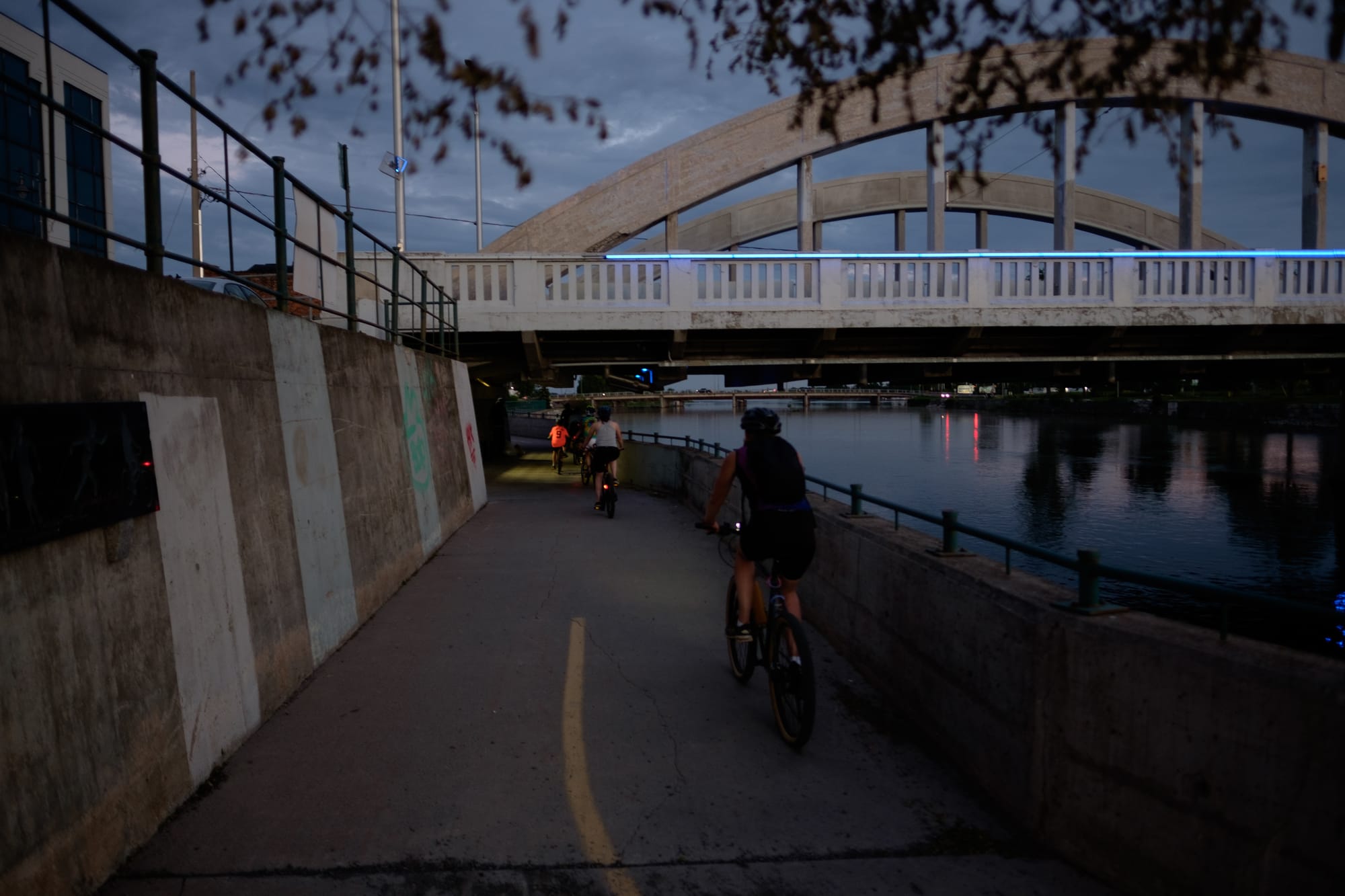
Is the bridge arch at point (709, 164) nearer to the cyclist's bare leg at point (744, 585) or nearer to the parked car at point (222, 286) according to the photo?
the parked car at point (222, 286)

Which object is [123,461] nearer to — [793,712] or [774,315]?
[793,712]

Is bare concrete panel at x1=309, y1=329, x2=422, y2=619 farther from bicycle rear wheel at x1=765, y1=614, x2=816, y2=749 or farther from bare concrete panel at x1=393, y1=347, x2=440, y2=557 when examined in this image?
bicycle rear wheel at x1=765, y1=614, x2=816, y2=749

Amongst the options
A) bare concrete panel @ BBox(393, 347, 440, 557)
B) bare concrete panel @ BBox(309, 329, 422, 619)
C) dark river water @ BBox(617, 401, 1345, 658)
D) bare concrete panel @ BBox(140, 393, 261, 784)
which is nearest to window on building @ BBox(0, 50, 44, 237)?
bare concrete panel @ BBox(140, 393, 261, 784)

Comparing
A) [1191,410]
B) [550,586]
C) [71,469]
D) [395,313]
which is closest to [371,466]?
[550,586]

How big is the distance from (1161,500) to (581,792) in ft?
96.2

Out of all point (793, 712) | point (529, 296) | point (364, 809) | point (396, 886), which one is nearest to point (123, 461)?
point (364, 809)

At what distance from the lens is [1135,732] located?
332cm

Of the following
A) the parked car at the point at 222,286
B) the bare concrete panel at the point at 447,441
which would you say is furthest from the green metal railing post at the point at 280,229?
the bare concrete panel at the point at 447,441

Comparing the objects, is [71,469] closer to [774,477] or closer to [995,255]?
[774,477]

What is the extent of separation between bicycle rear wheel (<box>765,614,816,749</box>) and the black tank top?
2.16 ft

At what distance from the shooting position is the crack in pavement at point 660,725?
3.93 meters

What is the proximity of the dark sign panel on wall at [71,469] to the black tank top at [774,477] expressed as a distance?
10.3 feet

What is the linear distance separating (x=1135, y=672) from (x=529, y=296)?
13.5 m

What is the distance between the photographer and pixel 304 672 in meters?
5.80
